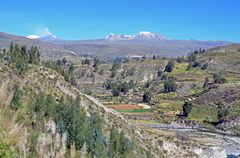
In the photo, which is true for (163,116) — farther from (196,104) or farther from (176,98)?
(176,98)

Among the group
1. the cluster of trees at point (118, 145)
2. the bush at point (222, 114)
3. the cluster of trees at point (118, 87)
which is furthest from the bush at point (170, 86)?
the cluster of trees at point (118, 145)

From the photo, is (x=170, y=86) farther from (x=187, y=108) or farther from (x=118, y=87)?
(x=187, y=108)

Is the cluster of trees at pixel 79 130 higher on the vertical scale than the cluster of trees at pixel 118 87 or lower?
higher

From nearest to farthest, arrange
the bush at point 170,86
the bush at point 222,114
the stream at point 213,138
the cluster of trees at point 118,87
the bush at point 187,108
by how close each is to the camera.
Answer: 1. the stream at point 213,138
2. the bush at point 222,114
3. the bush at point 187,108
4. the bush at point 170,86
5. the cluster of trees at point 118,87

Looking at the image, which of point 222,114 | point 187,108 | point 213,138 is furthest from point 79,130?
point 187,108

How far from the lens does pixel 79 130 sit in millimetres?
48000

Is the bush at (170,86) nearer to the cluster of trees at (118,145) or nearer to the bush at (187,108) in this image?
the bush at (187,108)

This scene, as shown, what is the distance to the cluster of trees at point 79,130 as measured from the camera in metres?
46.9

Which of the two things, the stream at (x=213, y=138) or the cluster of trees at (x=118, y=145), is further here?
the stream at (x=213, y=138)

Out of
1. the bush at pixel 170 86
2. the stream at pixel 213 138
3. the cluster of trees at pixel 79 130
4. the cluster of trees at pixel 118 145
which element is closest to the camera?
the cluster of trees at pixel 79 130

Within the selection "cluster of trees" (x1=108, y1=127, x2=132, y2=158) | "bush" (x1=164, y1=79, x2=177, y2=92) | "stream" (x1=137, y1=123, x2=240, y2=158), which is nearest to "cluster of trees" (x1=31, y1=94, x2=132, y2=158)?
"cluster of trees" (x1=108, y1=127, x2=132, y2=158)

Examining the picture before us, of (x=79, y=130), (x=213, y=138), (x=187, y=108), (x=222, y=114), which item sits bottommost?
(x=213, y=138)

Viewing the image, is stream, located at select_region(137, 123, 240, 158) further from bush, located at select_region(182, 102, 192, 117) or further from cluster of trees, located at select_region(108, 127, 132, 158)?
cluster of trees, located at select_region(108, 127, 132, 158)

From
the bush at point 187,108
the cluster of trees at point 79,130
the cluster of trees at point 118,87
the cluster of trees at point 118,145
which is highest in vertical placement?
the cluster of trees at point 79,130
